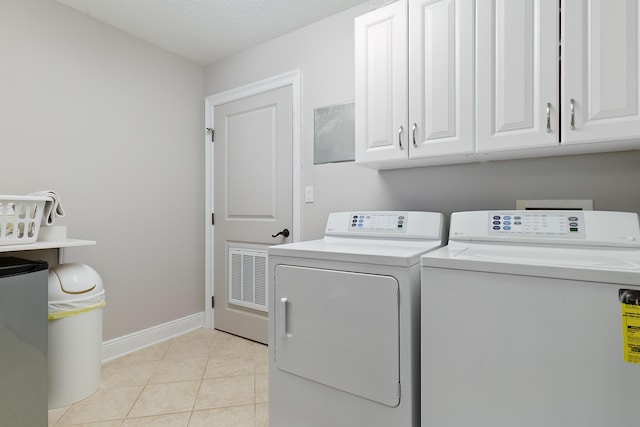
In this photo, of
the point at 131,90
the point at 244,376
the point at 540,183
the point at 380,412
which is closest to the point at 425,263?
the point at 380,412

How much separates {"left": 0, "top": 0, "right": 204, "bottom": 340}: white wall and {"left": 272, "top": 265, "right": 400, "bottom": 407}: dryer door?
1602 mm

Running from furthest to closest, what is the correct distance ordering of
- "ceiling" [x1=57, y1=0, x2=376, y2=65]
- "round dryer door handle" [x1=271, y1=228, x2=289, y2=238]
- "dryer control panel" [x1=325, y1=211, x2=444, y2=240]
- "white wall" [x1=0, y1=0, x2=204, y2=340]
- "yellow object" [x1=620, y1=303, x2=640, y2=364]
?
1. "round dryer door handle" [x1=271, y1=228, x2=289, y2=238]
2. "ceiling" [x1=57, y1=0, x2=376, y2=65]
3. "white wall" [x1=0, y1=0, x2=204, y2=340]
4. "dryer control panel" [x1=325, y1=211, x2=444, y2=240]
5. "yellow object" [x1=620, y1=303, x2=640, y2=364]

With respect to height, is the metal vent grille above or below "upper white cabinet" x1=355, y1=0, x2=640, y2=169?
below

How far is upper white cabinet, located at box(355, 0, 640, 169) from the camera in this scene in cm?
121

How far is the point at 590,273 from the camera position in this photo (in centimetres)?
92

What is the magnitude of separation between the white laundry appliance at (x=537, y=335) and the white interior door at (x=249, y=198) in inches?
61.5

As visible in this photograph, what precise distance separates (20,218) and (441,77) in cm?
219

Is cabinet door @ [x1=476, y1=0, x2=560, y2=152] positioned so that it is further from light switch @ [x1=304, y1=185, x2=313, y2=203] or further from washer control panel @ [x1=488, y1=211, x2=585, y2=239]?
light switch @ [x1=304, y1=185, x2=313, y2=203]

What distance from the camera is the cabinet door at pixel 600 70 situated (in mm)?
1171

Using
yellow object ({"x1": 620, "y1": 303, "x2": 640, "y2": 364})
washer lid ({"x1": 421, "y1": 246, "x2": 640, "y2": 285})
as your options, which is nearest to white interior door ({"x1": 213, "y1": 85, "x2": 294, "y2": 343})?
washer lid ({"x1": 421, "y1": 246, "x2": 640, "y2": 285})

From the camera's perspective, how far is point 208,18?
7.53ft

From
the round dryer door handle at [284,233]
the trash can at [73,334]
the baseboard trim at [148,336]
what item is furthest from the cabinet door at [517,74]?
the baseboard trim at [148,336]

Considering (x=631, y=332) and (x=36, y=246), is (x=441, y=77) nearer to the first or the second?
(x=631, y=332)

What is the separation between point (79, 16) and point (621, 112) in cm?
306
